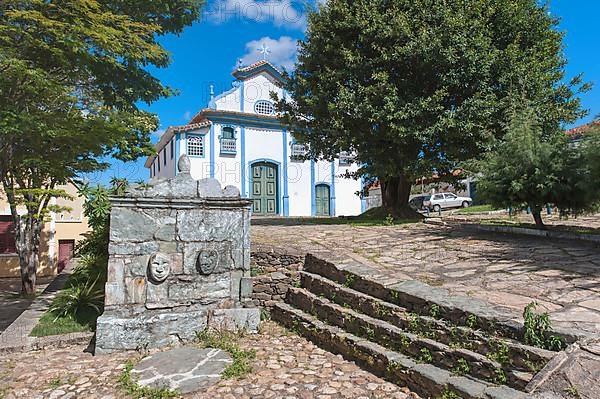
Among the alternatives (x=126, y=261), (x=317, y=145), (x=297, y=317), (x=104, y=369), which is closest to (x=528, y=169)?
(x=297, y=317)

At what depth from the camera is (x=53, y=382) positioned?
3.54 m

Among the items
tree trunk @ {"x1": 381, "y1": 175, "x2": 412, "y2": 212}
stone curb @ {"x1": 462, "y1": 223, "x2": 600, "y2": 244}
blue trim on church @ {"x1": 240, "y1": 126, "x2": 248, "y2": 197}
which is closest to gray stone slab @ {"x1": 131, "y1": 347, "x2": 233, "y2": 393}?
stone curb @ {"x1": 462, "y1": 223, "x2": 600, "y2": 244}

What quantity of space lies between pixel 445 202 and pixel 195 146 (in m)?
14.7

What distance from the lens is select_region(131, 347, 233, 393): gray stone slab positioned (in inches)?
136

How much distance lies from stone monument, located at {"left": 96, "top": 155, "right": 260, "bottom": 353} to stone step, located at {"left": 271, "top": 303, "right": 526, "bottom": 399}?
0.89m

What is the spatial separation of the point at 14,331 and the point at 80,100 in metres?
4.17

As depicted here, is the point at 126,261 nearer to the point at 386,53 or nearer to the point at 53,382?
the point at 53,382

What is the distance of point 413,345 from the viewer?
3480 mm

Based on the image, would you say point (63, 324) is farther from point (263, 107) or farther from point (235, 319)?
point (263, 107)

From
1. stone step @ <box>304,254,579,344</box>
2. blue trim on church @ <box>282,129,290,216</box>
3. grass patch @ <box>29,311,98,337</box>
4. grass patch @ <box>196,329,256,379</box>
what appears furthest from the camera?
blue trim on church @ <box>282,129,290,216</box>

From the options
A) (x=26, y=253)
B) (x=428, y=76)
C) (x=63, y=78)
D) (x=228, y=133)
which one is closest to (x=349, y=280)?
(x=63, y=78)

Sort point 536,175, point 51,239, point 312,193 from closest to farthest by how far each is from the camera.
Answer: point 536,175 → point 51,239 → point 312,193

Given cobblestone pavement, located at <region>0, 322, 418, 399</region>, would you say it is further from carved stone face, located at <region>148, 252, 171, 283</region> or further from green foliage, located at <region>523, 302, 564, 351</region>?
green foliage, located at <region>523, 302, 564, 351</region>

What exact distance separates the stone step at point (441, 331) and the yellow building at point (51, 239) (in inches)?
445
